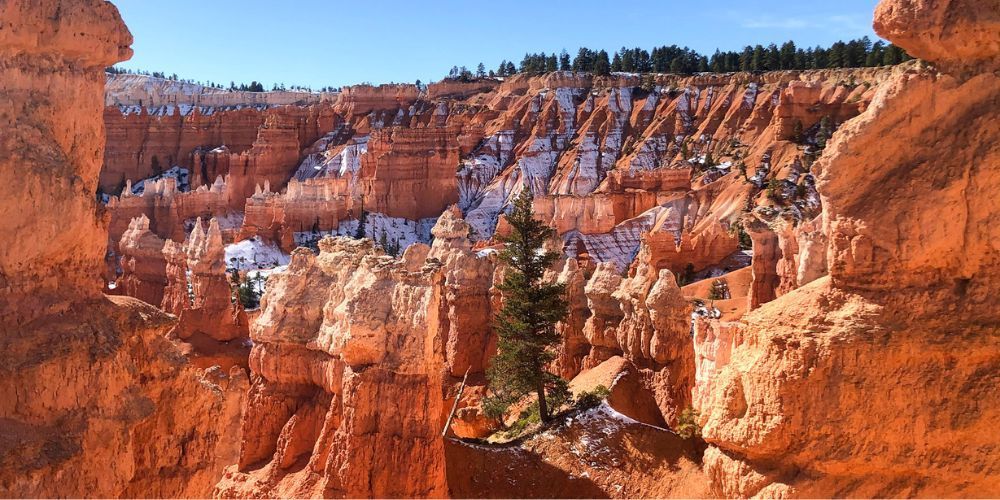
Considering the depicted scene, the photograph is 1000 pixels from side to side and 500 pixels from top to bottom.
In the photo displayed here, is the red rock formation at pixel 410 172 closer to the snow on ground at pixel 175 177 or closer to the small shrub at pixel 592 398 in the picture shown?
the snow on ground at pixel 175 177

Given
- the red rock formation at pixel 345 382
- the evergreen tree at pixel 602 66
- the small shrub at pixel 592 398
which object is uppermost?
the evergreen tree at pixel 602 66

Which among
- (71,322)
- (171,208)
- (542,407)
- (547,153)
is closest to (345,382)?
(71,322)

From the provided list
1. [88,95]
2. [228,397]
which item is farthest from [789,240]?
[88,95]

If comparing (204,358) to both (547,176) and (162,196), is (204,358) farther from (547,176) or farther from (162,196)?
(547,176)

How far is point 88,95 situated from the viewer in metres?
10.7

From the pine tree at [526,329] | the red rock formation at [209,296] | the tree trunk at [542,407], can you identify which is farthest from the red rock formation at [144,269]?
the tree trunk at [542,407]

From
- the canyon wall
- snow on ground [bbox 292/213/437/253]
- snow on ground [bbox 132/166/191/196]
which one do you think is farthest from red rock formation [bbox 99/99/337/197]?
snow on ground [bbox 292/213/437/253]

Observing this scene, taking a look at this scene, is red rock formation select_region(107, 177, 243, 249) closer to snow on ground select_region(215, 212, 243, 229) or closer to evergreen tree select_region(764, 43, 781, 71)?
snow on ground select_region(215, 212, 243, 229)

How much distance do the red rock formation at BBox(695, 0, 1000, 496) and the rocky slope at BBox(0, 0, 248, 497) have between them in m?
6.46

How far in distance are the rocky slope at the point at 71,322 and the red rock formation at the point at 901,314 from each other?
6.46 metres

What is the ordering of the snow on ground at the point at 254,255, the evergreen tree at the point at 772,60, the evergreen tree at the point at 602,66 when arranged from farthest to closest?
1. the evergreen tree at the point at 602,66
2. the evergreen tree at the point at 772,60
3. the snow on ground at the point at 254,255

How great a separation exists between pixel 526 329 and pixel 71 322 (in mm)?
14221

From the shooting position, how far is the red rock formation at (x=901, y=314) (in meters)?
8.52

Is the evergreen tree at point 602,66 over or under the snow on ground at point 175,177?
over
